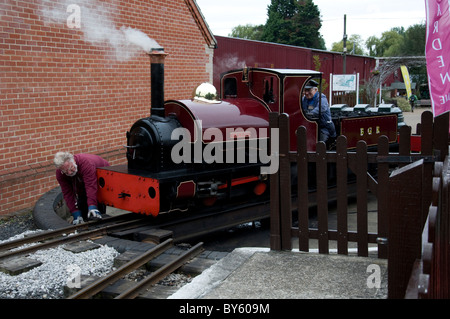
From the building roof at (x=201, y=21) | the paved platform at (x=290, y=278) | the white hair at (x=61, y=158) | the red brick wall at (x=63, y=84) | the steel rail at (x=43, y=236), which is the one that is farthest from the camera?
the building roof at (x=201, y=21)

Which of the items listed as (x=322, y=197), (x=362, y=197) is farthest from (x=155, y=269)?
(x=362, y=197)

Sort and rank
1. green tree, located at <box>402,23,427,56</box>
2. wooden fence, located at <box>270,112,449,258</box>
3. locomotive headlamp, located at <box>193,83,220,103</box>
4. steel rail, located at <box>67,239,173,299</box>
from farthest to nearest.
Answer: green tree, located at <box>402,23,427,56</box>
locomotive headlamp, located at <box>193,83,220,103</box>
wooden fence, located at <box>270,112,449,258</box>
steel rail, located at <box>67,239,173,299</box>

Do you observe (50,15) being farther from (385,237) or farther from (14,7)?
(385,237)

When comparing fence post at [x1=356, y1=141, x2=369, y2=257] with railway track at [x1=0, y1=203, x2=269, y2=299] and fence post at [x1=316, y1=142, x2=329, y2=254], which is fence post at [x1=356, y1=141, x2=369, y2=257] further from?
railway track at [x1=0, y1=203, x2=269, y2=299]

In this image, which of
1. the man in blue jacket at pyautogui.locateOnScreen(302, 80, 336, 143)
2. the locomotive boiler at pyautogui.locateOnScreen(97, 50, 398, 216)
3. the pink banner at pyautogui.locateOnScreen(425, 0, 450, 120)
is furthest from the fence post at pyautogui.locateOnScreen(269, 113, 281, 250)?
the man in blue jacket at pyautogui.locateOnScreen(302, 80, 336, 143)

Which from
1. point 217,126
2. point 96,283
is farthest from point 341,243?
point 217,126

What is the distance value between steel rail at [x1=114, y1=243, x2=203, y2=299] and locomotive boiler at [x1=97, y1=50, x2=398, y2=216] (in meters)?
1.31

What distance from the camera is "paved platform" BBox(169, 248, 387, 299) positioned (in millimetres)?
3488

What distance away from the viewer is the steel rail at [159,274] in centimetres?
389

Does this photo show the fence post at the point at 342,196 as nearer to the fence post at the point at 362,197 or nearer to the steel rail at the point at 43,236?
the fence post at the point at 362,197

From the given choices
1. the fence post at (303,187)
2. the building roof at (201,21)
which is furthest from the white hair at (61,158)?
the building roof at (201,21)

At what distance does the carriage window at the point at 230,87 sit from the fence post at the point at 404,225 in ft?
18.9

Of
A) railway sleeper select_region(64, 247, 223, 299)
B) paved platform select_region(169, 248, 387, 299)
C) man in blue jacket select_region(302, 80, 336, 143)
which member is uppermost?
man in blue jacket select_region(302, 80, 336, 143)

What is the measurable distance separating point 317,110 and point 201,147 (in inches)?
102
